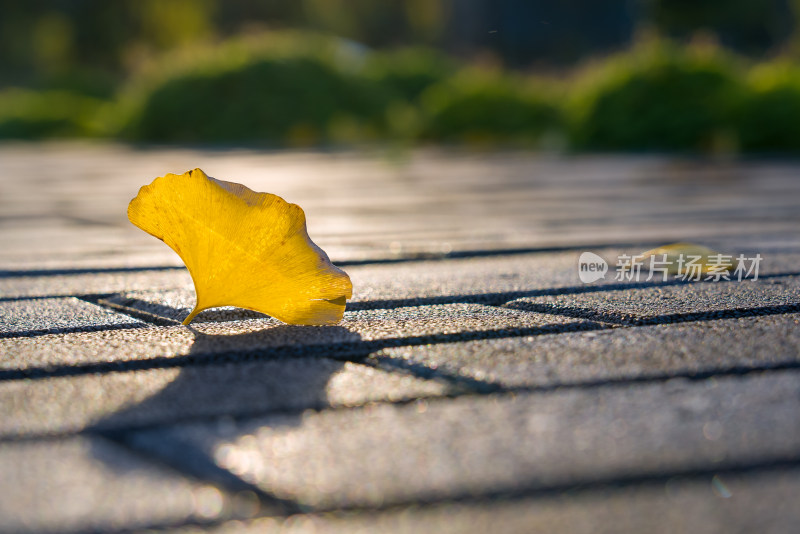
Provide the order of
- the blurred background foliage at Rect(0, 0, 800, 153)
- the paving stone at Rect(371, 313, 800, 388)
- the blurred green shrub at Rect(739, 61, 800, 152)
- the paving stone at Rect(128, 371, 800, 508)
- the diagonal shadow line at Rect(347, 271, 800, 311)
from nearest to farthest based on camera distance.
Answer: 1. the paving stone at Rect(128, 371, 800, 508)
2. the paving stone at Rect(371, 313, 800, 388)
3. the diagonal shadow line at Rect(347, 271, 800, 311)
4. the blurred green shrub at Rect(739, 61, 800, 152)
5. the blurred background foliage at Rect(0, 0, 800, 153)

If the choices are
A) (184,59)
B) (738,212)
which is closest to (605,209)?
(738,212)

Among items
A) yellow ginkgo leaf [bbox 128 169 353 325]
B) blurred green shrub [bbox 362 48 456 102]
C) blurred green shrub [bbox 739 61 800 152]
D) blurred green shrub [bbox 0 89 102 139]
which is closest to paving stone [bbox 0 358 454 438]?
yellow ginkgo leaf [bbox 128 169 353 325]

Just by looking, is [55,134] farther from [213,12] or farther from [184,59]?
[213,12]

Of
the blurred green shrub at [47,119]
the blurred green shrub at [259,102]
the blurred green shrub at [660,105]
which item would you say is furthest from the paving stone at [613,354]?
the blurred green shrub at [47,119]

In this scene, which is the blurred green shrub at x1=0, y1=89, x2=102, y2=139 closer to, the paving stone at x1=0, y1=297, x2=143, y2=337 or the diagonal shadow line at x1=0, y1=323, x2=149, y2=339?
the paving stone at x1=0, y1=297, x2=143, y2=337

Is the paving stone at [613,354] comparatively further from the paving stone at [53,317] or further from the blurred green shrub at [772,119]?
the blurred green shrub at [772,119]
